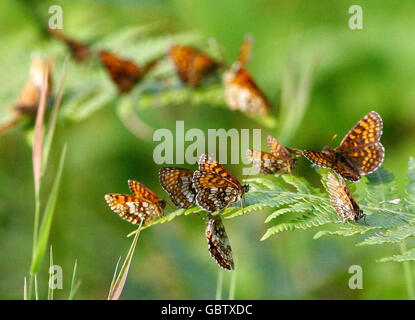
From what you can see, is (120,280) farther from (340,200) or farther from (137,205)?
(340,200)

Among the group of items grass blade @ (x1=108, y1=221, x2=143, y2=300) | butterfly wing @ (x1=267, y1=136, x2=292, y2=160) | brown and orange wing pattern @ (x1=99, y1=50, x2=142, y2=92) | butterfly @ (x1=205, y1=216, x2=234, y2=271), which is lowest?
grass blade @ (x1=108, y1=221, x2=143, y2=300)

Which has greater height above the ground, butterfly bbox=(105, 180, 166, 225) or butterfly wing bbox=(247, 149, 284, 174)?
butterfly wing bbox=(247, 149, 284, 174)

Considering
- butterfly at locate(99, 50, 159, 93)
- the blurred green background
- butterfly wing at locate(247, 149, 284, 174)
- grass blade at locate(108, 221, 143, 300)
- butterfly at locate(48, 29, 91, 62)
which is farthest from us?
butterfly at locate(48, 29, 91, 62)

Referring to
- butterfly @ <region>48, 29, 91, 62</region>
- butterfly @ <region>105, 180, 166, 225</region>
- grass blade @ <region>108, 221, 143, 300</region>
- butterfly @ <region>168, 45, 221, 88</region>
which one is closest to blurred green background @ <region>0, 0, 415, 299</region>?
butterfly @ <region>48, 29, 91, 62</region>

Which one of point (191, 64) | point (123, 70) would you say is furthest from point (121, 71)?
point (191, 64)

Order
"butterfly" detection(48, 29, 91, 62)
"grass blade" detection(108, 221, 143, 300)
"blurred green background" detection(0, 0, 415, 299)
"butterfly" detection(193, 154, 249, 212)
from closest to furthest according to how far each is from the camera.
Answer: "grass blade" detection(108, 221, 143, 300) → "butterfly" detection(193, 154, 249, 212) → "blurred green background" detection(0, 0, 415, 299) → "butterfly" detection(48, 29, 91, 62)

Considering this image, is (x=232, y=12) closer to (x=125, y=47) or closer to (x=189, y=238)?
(x=125, y=47)

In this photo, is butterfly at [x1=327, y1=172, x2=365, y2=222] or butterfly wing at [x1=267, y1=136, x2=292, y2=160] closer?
butterfly at [x1=327, y1=172, x2=365, y2=222]

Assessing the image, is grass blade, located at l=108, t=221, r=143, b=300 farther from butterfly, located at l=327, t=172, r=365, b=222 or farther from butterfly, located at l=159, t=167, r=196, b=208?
butterfly, located at l=327, t=172, r=365, b=222

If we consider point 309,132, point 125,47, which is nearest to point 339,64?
point 309,132
